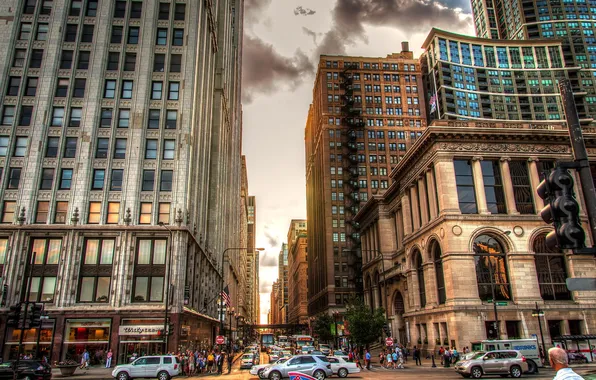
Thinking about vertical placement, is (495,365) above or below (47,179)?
below

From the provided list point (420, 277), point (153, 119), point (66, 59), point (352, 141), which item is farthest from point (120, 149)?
point (352, 141)

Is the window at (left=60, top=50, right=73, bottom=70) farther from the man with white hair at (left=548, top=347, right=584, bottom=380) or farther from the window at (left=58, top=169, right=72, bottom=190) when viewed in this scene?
the man with white hair at (left=548, top=347, right=584, bottom=380)

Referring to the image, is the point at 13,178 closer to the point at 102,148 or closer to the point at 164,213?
the point at 102,148

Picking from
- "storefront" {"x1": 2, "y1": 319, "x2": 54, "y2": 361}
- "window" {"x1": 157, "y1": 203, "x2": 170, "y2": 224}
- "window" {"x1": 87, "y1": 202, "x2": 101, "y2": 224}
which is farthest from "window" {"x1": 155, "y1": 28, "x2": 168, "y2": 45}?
"storefront" {"x1": 2, "y1": 319, "x2": 54, "y2": 361}

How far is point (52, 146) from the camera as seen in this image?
47.6 m

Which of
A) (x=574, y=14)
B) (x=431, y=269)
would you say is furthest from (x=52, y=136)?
(x=574, y=14)

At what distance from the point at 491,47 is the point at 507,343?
15349cm

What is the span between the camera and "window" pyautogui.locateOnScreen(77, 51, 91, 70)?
51094 millimetres

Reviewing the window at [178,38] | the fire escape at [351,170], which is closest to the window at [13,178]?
the window at [178,38]

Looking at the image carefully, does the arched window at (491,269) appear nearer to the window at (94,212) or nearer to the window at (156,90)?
the window at (156,90)

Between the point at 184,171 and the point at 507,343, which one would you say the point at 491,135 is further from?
the point at 184,171

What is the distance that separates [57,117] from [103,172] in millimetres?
8797

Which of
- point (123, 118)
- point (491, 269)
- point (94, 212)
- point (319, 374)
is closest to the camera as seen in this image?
point (319, 374)

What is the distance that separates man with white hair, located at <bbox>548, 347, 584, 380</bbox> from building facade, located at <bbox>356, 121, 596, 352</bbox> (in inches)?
1555
